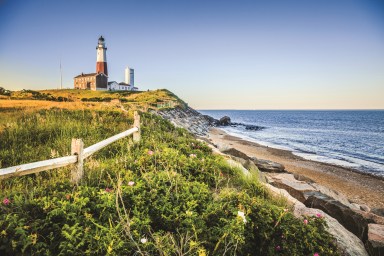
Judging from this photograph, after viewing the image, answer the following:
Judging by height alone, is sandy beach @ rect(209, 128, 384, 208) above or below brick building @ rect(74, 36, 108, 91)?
below

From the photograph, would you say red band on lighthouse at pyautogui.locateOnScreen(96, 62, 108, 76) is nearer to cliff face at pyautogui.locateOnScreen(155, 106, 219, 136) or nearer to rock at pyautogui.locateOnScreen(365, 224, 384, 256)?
cliff face at pyautogui.locateOnScreen(155, 106, 219, 136)

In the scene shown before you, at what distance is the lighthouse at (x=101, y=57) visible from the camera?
7344cm

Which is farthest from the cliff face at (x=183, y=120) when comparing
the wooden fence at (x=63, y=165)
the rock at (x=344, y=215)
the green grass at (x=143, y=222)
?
the green grass at (x=143, y=222)

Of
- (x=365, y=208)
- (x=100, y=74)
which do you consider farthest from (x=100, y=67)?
(x=365, y=208)

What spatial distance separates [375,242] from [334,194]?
5893 millimetres

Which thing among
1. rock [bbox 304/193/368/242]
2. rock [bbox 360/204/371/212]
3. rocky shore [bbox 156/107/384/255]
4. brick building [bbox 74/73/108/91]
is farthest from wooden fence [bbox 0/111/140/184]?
brick building [bbox 74/73/108/91]

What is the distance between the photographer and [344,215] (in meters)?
5.70

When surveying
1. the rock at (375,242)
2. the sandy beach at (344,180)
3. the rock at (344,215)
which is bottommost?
the sandy beach at (344,180)

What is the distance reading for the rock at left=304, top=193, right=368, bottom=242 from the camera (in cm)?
521

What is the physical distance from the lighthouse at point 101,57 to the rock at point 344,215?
79.8 metres

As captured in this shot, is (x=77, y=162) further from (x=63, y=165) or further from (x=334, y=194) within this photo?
(x=334, y=194)

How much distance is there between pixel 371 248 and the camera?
4223 millimetres

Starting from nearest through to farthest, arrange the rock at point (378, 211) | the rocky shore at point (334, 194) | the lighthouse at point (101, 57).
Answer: the rocky shore at point (334, 194)
the rock at point (378, 211)
the lighthouse at point (101, 57)

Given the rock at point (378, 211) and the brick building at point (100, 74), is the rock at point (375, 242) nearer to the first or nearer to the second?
the rock at point (378, 211)
